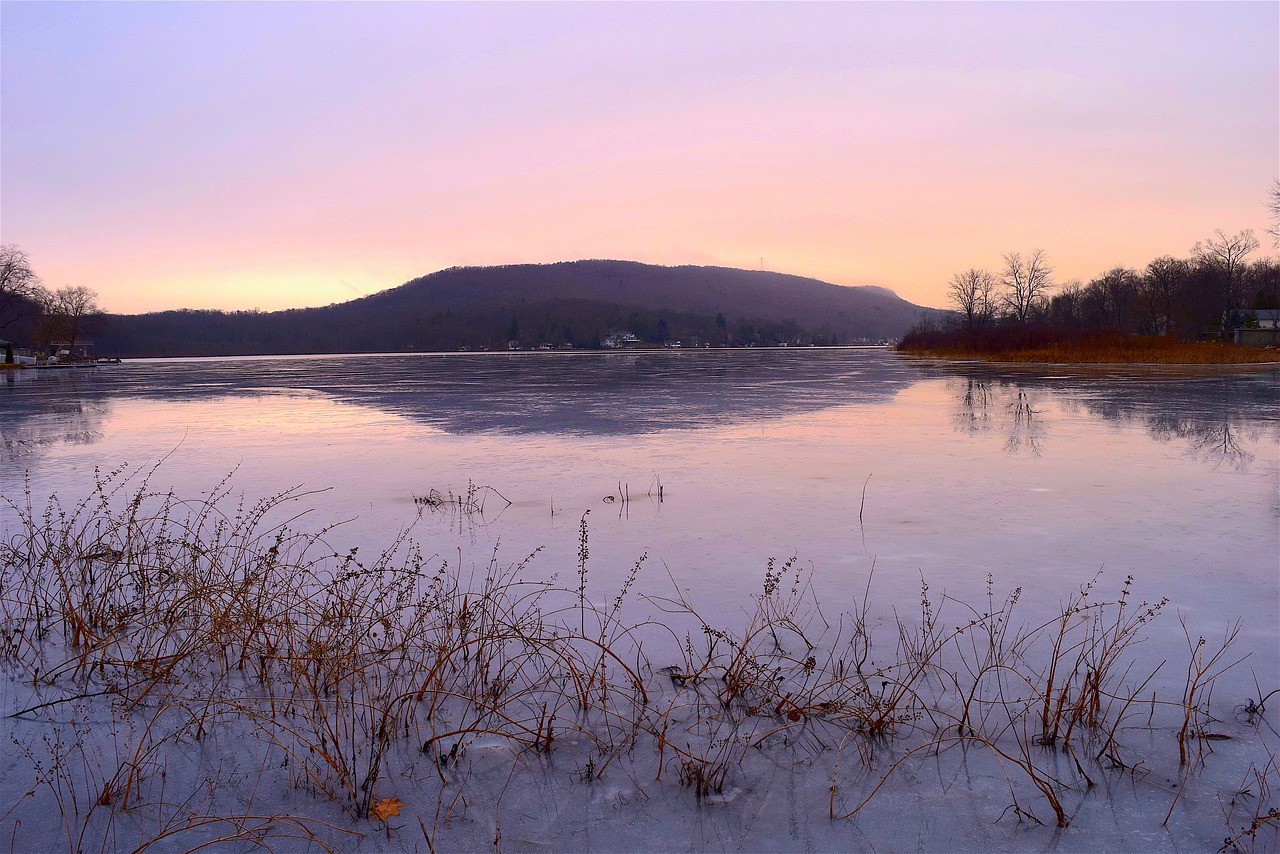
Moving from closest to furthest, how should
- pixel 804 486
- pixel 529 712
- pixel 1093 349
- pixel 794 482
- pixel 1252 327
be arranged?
pixel 529 712 < pixel 804 486 < pixel 794 482 < pixel 1093 349 < pixel 1252 327

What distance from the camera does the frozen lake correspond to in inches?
205

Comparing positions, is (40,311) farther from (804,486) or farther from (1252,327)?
(1252,327)

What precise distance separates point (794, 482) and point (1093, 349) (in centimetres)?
4312

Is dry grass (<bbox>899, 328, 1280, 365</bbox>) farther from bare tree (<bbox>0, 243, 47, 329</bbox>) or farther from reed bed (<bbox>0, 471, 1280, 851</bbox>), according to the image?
bare tree (<bbox>0, 243, 47, 329</bbox>)

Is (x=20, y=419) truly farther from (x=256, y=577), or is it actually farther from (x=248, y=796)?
(x=248, y=796)

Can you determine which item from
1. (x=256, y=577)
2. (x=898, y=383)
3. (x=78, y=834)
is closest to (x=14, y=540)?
(x=256, y=577)

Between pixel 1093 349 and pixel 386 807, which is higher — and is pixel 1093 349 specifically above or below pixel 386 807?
above

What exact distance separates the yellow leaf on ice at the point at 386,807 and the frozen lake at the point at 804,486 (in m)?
1.16

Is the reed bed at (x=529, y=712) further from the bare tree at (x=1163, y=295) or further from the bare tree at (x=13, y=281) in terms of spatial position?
the bare tree at (x=1163, y=295)

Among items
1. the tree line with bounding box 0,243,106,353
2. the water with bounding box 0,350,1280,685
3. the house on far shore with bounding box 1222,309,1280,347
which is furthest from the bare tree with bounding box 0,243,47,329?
the house on far shore with bounding box 1222,309,1280,347

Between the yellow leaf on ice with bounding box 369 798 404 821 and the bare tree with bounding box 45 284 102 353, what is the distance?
8264 centimetres

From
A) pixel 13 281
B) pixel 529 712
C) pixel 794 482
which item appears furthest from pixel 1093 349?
pixel 13 281

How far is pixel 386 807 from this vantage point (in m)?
2.89

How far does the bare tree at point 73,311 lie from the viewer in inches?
2762
